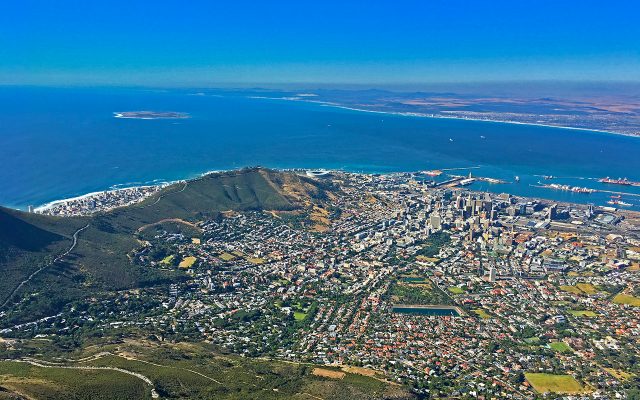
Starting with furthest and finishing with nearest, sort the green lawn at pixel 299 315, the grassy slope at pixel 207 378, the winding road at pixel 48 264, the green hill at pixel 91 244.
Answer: the green hill at pixel 91 244 < the green lawn at pixel 299 315 < the winding road at pixel 48 264 < the grassy slope at pixel 207 378

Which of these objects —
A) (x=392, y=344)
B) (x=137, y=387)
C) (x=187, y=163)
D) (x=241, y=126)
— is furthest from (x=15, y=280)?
(x=241, y=126)

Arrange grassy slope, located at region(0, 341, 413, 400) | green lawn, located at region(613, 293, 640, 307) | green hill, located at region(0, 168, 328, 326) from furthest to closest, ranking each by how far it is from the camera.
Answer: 1. green lawn, located at region(613, 293, 640, 307)
2. green hill, located at region(0, 168, 328, 326)
3. grassy slope, located at region(0, 341, 413, 400)

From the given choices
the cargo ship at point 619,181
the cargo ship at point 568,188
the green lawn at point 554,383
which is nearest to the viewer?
the green lawn at point 554,383

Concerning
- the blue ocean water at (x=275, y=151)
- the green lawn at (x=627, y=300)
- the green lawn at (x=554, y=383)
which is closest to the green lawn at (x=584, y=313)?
the green lawn at (x=627, y=300)

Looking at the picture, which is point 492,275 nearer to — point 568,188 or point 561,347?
point 561,347

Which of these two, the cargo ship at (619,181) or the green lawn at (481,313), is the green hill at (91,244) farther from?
the cargo ship at (619,181)

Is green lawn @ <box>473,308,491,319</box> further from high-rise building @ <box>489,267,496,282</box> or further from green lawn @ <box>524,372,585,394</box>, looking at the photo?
green lawn @ <box>524,372,585,394</box>

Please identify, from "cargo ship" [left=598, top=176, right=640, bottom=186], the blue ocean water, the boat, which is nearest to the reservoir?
the blue ocean water
